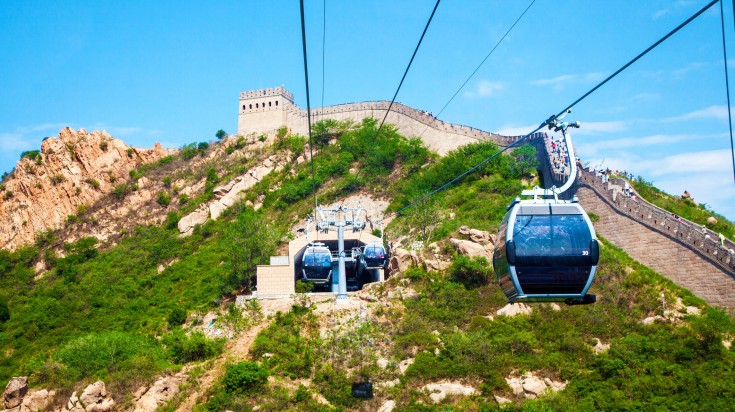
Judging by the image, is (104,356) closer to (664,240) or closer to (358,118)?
(664,240)

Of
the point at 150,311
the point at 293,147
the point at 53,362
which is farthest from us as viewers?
the point at 293,147

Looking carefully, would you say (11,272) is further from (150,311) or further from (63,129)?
(150,311)

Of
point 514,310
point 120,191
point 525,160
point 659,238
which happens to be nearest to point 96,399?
point 514,310

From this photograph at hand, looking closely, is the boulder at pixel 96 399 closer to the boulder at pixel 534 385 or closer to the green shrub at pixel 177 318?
the green shrub at pixel 177 318

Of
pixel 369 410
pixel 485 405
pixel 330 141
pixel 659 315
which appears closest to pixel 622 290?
pixel 659 315

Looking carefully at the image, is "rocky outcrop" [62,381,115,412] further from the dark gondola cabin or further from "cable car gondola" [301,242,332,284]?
the dark gondola cabin

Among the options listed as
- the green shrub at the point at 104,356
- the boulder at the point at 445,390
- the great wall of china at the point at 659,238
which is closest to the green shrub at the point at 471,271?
the great wall of china at the point at 659,238
